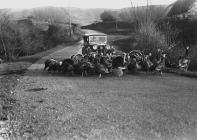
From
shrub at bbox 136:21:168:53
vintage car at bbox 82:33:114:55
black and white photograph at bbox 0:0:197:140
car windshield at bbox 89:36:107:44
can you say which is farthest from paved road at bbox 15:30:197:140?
car windshield at bbox 89:36:107:44

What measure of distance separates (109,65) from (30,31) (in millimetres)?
52424

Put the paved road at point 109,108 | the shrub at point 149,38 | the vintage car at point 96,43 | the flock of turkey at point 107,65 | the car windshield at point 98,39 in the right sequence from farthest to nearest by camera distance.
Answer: the car windshield at point 98,39, the vintage car at point 96,43, the shrub at point 149,38, the flock of turkey at point 107,65, the paved road at point 109,108

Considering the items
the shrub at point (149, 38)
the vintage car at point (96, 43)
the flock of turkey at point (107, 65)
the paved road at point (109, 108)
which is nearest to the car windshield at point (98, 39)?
the vintage car at point (96, 43)

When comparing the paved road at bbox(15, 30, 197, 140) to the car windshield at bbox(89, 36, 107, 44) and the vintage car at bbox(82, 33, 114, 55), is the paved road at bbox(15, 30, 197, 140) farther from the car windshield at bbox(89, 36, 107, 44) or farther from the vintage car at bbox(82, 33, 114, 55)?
the car windshield at bbox(89, 36, 107, 44)

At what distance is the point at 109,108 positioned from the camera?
36.4 feet

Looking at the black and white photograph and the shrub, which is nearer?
the black and white photograph

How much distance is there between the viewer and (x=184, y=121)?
9.51 m

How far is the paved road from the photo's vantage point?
875cm

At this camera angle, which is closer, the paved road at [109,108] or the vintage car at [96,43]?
the paved road at [109,108]

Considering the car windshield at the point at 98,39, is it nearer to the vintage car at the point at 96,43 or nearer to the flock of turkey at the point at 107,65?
the vintage car at the point at 96,43

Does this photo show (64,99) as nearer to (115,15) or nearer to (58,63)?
(58,63)

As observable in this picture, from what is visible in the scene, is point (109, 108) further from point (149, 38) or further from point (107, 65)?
point (149, 38)

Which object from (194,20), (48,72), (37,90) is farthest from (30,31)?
(37,90)

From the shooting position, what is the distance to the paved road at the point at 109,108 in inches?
344
